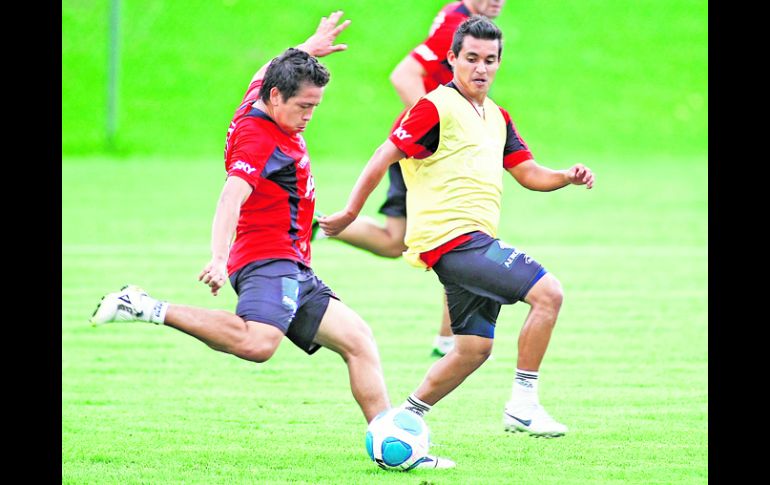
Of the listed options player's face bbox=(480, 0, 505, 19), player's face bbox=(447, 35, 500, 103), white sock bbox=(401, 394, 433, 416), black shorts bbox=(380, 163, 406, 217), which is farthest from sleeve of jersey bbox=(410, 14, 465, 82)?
white sock bbox=(401, 394, 433, 416)

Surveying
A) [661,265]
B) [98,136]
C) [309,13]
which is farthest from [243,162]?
[309,13]

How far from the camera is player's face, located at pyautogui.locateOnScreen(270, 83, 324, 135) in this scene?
5.34 m

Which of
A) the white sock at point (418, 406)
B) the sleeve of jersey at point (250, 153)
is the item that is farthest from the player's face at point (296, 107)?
the white sock at point (418, 406)

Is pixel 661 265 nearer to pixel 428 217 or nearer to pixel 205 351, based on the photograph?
pixel 205 351

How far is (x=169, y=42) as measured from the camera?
27.4 meters

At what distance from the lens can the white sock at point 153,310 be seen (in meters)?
4.89

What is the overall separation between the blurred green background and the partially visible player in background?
47.5ft

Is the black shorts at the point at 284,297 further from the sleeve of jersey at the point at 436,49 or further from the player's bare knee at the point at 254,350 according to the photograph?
the sleeve of jersey at the point at 436,49

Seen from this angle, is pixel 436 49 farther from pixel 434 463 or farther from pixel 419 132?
pixel 434 463

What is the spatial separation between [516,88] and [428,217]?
21.4m

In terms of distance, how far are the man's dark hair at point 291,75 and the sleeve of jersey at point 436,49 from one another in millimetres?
2689

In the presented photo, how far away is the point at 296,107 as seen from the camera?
5352mm

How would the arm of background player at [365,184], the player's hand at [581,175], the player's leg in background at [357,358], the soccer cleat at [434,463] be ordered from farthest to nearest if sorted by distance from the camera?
the player's hand at [581,175] → the arm of background player at [365,184] → the player's leg in background at [357,358] → the soccer cleat at [434,463]
